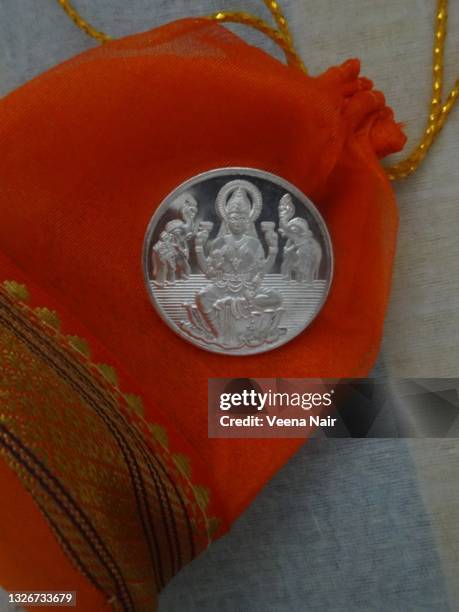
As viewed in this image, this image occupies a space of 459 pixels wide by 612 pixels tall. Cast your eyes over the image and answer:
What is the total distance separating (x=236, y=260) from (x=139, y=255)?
0.27 feet

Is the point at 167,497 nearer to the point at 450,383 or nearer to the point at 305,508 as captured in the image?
the point at 305,508

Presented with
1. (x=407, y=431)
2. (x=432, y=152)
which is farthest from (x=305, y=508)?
(x=432, y=152)

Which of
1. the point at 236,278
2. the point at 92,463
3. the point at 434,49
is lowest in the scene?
the point at 92,463

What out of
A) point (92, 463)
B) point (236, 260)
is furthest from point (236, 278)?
point (92, 463)

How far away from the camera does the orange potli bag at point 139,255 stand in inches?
18.2

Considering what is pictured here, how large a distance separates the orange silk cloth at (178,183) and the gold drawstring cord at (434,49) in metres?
0.05

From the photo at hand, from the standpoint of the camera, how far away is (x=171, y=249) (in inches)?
19.8

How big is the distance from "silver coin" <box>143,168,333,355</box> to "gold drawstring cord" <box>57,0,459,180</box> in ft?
0.44

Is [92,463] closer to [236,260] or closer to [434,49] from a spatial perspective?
[236,260]

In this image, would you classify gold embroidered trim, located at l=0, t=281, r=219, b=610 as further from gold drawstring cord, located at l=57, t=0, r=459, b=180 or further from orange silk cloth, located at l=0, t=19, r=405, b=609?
gold drawstring cord, located at l=57, t=0, r=459, b=180

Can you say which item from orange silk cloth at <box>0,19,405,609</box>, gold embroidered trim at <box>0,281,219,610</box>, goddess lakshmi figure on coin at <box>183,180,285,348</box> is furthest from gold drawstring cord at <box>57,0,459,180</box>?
gold embroidered trim at <box>0,281,219,610</box>

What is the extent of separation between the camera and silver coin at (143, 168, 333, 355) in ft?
1.65

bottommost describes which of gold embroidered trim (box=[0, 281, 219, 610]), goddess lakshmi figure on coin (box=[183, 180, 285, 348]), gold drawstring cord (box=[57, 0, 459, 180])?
gold embroidered trim (box=[0, 281, 219, 610])

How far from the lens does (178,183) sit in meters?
0.51
